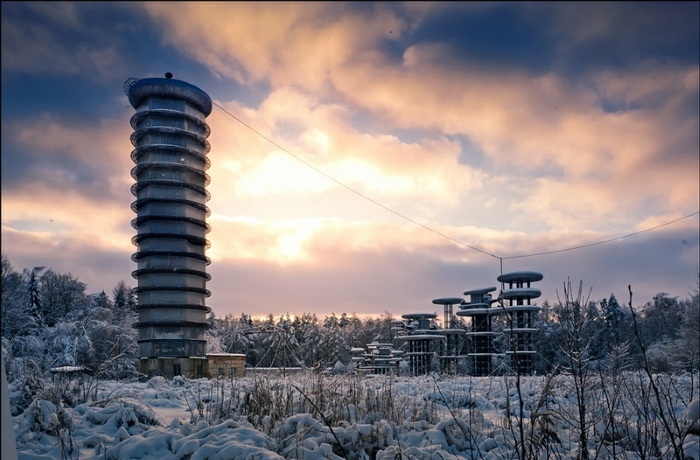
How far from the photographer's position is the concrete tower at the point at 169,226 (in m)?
33.8

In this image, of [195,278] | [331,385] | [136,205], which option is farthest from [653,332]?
[331,385]

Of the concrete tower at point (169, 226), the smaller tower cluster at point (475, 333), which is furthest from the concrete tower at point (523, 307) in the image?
the concrete tower at point (169, 226)

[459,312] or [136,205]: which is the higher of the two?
[136,205]

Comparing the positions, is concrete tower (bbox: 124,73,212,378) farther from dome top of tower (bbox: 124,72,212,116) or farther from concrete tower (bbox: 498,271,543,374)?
concrete tower (bbox: 498,271,543,374)

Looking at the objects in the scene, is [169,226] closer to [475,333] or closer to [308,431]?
[475,333]

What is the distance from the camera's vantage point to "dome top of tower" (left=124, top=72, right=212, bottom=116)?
35625 millimetres

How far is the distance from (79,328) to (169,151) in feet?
46.2

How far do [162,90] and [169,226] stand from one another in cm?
970

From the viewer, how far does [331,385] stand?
27.7ft

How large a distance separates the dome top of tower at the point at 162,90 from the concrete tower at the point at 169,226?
0.07m

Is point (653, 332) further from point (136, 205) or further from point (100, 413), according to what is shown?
point (100, 413)

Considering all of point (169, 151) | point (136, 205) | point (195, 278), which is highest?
point (169, 151)

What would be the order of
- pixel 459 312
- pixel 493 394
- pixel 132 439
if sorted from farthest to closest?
pixel 459 312, pixel 493 394, pixel 132 439

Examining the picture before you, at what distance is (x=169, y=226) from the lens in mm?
34656
